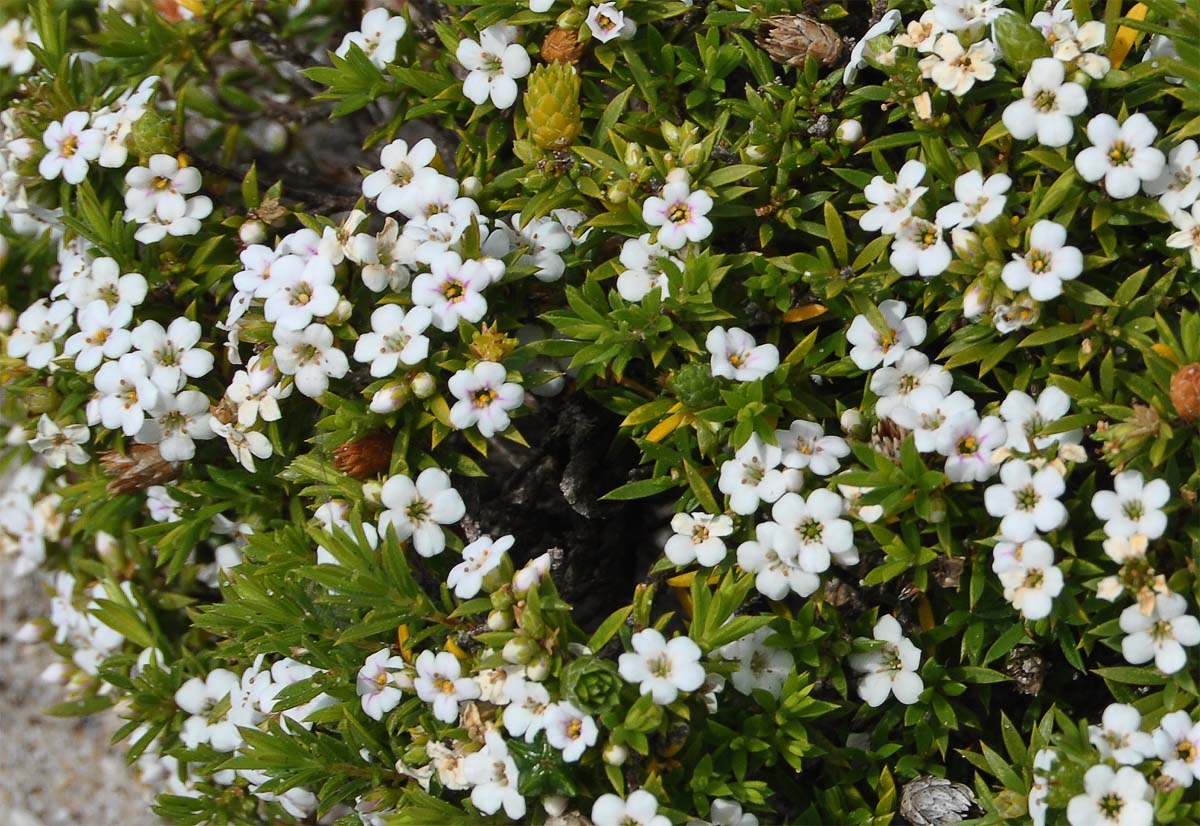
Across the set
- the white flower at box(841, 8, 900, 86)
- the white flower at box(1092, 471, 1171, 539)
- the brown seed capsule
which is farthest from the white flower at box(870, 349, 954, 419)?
the brown seed capsule

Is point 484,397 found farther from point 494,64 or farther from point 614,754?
point 494,64

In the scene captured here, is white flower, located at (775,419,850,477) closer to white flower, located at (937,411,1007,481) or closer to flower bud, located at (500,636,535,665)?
white flower, located at (937,411,1007,481)

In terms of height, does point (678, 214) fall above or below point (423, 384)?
above

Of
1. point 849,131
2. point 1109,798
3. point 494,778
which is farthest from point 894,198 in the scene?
point 494,778

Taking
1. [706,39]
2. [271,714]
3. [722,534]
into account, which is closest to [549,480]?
[722,534]

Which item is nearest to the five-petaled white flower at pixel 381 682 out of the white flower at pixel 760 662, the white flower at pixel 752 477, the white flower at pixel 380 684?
the white flower at pixel 380 684

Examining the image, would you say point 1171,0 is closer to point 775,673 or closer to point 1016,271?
point 1016,271

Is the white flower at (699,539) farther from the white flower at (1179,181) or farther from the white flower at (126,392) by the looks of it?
the white flower at (126,392)

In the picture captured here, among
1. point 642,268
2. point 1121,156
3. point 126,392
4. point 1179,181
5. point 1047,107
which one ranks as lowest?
point 126,392
